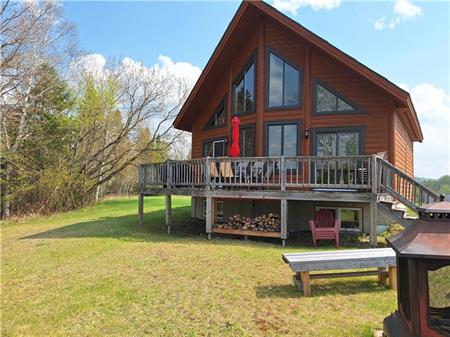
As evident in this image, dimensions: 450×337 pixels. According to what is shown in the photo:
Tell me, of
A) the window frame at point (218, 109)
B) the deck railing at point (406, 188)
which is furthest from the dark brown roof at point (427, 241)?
the window frame at point (218, 109)

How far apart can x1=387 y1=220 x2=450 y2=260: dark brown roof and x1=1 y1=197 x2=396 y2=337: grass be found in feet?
5.92

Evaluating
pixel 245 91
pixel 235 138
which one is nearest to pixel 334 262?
pixel 235 138

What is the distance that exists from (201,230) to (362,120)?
23.2 ft

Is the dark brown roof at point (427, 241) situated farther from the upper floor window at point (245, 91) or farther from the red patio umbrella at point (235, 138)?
the upper floor window at point (245, 91)

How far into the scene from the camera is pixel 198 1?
13.3m

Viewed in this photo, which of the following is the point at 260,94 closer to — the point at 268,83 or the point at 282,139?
the point at 268,83

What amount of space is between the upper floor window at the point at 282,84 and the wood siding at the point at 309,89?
7.5 inches

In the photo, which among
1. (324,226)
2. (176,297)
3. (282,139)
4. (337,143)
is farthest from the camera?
(282,139)

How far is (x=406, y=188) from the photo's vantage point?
8.41 meters

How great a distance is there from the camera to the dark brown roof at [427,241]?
234cm

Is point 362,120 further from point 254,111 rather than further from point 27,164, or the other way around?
point 27,164

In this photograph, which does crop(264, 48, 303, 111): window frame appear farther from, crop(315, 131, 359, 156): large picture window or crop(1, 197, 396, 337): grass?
crop(1, 197, 396, 337): grass

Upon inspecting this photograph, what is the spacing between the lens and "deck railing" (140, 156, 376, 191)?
932 cm

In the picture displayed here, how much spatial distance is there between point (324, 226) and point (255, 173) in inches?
106
